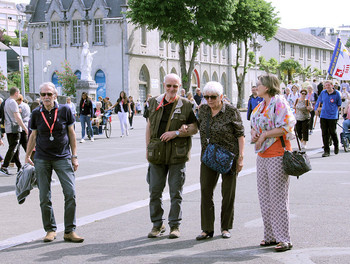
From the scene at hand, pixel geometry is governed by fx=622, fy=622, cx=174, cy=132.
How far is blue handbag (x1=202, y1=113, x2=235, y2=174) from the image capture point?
650 cm

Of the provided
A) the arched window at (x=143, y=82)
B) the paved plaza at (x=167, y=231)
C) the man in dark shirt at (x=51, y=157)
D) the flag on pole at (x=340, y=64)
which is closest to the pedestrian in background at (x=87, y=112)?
the flag on pole at (x=340, y=64)

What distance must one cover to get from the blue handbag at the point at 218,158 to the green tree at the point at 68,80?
158 ft

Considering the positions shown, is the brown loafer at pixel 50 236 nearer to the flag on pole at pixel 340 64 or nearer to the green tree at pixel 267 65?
the flag on pole at pixel 340 64

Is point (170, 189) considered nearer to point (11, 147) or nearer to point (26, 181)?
point (26, 181)

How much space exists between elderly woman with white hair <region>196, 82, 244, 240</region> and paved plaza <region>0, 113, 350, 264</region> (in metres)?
0.22

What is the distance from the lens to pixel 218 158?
6504 mm

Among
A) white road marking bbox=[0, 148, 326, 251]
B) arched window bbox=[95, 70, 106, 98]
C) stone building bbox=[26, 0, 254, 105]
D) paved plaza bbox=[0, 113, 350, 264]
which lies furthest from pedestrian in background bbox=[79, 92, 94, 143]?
arched window bbox=[95, 70, 106, 98]

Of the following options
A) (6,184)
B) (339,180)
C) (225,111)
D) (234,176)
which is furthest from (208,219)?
(6,184)

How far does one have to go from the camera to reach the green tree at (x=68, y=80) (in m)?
53.7

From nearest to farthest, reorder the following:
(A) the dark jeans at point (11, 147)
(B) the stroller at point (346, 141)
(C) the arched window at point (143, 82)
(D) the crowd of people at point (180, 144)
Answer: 1. (D) the crowd of people at point (180, 144)
2. (A) the dark jeans at point (11, 147)
3. (B) the stroller at point (346, 141)
4. (C) the arched window at point (143, 82)

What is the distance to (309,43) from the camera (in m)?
99.0

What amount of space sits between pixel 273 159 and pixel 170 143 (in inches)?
48.5

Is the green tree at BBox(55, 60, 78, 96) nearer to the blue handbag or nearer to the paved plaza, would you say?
the paved plaza

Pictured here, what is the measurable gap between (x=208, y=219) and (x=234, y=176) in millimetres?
540
